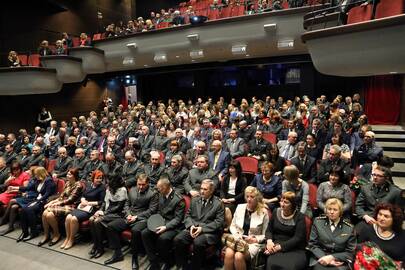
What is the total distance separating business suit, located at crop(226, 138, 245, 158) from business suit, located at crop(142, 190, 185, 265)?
1597mm

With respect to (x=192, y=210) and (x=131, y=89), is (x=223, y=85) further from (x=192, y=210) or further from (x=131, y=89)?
(x=192, y=210)

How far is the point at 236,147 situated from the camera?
447 cm

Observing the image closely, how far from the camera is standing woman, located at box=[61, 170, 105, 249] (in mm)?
3297

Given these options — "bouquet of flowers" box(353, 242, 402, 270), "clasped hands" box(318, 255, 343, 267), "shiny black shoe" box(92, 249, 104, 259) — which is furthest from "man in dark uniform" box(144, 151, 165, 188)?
"bouquet of flowers" box(353, 242, 402, 270)

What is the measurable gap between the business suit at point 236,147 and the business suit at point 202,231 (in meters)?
1.62

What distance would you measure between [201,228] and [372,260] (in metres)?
1.34

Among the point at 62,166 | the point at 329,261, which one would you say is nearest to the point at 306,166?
the point at 329,261

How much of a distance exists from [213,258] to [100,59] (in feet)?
25.1

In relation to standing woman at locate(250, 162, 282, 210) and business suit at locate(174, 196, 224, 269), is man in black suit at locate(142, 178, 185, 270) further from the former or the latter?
standing woman at locate(250, 162, 282, 210)

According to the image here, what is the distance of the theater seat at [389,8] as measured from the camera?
10.1 feet

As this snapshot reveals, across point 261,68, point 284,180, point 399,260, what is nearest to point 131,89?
point 261,68

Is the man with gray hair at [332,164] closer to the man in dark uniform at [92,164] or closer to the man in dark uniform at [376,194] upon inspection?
the man in dark uniform at [376,194]

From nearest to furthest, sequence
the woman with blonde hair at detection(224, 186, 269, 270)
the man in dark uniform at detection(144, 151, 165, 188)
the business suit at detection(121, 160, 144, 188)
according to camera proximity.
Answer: the woman with blonde hair at detection(224, 186, 269, 270) < the man in dark uniform at detection(144, 151, 165, 188) < the business suit at detection(121, 160, 144, 188)

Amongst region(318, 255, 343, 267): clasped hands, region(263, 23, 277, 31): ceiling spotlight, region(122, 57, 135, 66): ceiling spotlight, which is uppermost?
region(263, 23, 277, 31): ceiling spotlight
